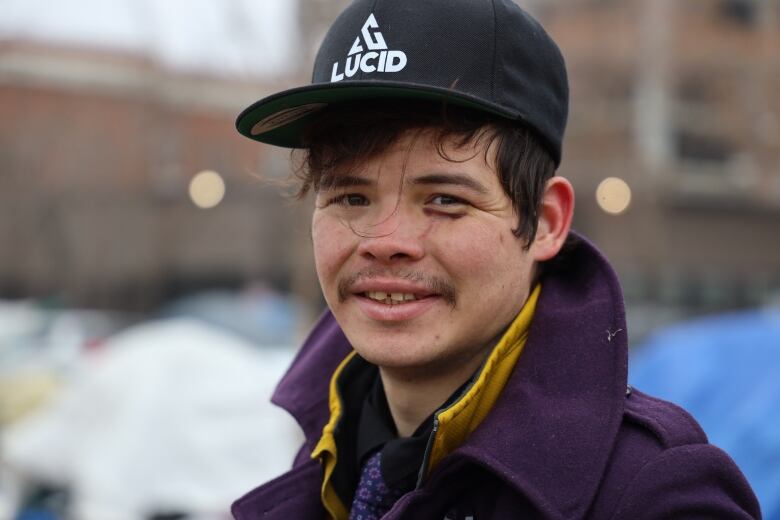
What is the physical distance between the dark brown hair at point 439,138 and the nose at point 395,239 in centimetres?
12

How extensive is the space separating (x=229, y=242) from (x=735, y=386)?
1769 centimetres

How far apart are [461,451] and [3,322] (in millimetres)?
10455

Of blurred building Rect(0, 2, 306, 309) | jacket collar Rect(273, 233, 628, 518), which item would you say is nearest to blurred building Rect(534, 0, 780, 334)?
Answer: blurred building Rect(0, 2, 306, 309)

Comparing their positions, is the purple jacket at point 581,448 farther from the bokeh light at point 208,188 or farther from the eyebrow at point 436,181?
the bokeh light at point 208,188

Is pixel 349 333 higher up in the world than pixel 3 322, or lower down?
higher up

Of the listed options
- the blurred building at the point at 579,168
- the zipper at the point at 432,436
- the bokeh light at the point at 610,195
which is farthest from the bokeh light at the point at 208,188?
the zipper at the point at 432,436

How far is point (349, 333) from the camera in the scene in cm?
181

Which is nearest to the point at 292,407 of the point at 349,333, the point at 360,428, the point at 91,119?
the point at 360,428

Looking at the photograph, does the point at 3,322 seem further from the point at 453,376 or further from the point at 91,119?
the point at 453,376

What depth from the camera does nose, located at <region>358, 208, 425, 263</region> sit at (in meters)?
1.69

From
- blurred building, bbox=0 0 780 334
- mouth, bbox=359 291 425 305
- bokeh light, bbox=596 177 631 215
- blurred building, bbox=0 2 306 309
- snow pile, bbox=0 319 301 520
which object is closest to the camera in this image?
mouth, bbox=359 291 425 305

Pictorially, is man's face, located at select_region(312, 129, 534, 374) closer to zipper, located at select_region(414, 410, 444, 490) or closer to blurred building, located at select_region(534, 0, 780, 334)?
zipper, located at select_region(414, 410, 444, 490)

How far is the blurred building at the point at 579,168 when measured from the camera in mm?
16109

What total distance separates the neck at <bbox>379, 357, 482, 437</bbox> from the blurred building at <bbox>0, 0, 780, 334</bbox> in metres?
12.4
